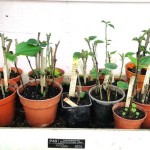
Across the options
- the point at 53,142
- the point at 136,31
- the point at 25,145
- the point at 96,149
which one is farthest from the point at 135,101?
the point at 136,31

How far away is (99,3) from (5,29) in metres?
0.58

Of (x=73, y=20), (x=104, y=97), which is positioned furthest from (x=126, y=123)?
(x=73, y=20)

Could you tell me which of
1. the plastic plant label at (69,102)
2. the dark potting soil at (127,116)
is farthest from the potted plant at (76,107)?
the dark potting soil at (127,116)

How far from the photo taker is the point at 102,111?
3.30 ft

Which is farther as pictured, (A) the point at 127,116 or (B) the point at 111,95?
(B) the point at 111,95

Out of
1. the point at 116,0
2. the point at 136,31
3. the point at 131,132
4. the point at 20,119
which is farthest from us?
the point at 136,31

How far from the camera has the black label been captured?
0.94m

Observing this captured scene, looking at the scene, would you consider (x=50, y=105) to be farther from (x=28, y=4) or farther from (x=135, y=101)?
(x=28, y=4)

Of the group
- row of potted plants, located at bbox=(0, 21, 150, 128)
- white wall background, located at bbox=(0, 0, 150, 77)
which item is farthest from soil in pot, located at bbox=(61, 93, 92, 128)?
white wall background, located at bbox=(0, 0, 150, 77)

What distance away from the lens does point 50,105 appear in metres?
0.97

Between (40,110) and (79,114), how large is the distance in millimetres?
156

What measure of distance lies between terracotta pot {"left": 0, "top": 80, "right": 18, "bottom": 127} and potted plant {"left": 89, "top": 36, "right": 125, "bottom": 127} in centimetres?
32

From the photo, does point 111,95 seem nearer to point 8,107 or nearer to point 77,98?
point 77,98

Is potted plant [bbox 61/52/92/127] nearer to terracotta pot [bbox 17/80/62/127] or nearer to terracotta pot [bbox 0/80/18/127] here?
terracotta pot [bbox 17/80/62/127]
